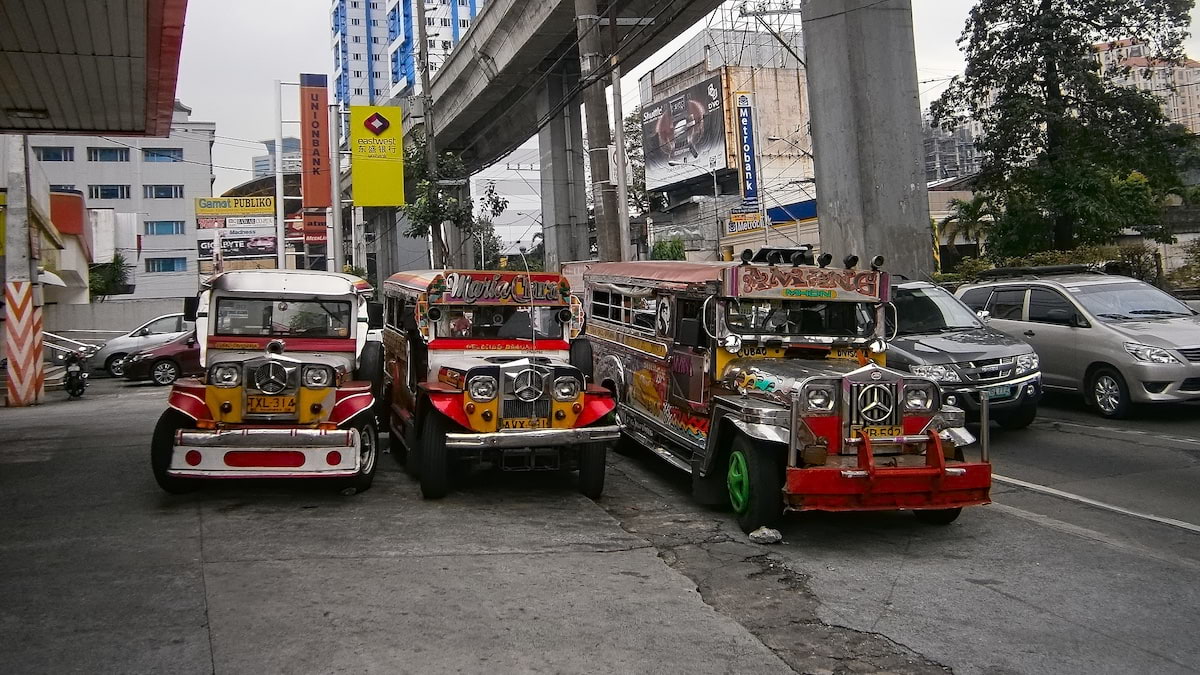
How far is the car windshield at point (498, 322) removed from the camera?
9992 millimetres

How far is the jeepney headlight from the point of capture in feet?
36.6

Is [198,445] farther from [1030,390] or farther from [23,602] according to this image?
[1030,390]

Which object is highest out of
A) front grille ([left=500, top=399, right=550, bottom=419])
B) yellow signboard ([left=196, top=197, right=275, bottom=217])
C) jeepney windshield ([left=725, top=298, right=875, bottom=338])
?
yellow signboard ([left=196, top=197, right=275, bottom=217])

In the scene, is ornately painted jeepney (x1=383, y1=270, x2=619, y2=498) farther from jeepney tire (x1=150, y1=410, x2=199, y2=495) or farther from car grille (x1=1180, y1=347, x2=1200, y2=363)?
car grille (x1=1180, y1=347, x2=1200, y2=363)

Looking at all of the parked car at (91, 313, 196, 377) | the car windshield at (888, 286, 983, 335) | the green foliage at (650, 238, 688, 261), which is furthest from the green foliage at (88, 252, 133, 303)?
the car windshield at (888, 286, 983, 335)

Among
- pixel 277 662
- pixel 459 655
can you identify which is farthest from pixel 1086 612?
pixel 277 662

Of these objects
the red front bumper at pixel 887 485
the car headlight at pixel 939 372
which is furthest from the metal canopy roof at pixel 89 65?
the car headlight at pixel 939 372

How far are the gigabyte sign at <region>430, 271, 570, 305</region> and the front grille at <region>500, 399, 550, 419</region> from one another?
5.63 feet

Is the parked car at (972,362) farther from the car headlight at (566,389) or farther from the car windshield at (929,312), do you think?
the car headlight at (566,389)

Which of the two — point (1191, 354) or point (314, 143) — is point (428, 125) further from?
point (314, 143)

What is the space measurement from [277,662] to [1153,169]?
Answer: 2115 centimetres

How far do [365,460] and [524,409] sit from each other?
1.68 meters

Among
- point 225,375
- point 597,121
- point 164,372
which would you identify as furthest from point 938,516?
point 164,372

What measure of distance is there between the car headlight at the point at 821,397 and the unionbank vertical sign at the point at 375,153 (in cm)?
2124
